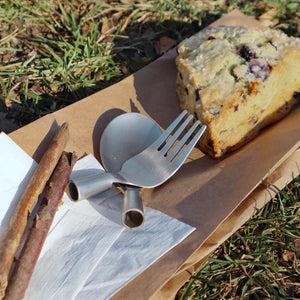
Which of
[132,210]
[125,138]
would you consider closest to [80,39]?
[125,138]

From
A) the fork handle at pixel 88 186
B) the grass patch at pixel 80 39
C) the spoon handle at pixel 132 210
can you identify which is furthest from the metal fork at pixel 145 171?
the grass patch at pixel 80 39

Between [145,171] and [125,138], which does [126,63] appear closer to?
[125,138]

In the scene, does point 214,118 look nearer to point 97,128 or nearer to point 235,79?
point 235,79

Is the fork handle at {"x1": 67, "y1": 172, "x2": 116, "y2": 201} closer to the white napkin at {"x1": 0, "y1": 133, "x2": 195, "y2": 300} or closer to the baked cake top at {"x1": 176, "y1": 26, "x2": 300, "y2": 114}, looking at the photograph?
the white napkin at {"x1": 0, "y1": 133, "x2": 195, "y2": 300}

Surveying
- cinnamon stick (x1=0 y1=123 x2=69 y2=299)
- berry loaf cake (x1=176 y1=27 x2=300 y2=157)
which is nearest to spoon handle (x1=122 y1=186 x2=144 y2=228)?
cinnamon stick (x1=0 y1=123 x2=69 y2=299)

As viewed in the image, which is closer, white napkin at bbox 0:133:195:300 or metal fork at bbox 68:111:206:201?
white napkin at bbox 0:133:195:300

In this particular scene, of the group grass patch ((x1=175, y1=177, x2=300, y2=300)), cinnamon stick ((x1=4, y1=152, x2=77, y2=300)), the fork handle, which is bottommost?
grass patch ((x1=175, y1=177, x2=300, y2=300))

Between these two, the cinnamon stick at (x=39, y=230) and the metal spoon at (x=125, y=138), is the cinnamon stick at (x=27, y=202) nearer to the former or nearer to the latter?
the cinnamon stick at (x=39, y=230)
